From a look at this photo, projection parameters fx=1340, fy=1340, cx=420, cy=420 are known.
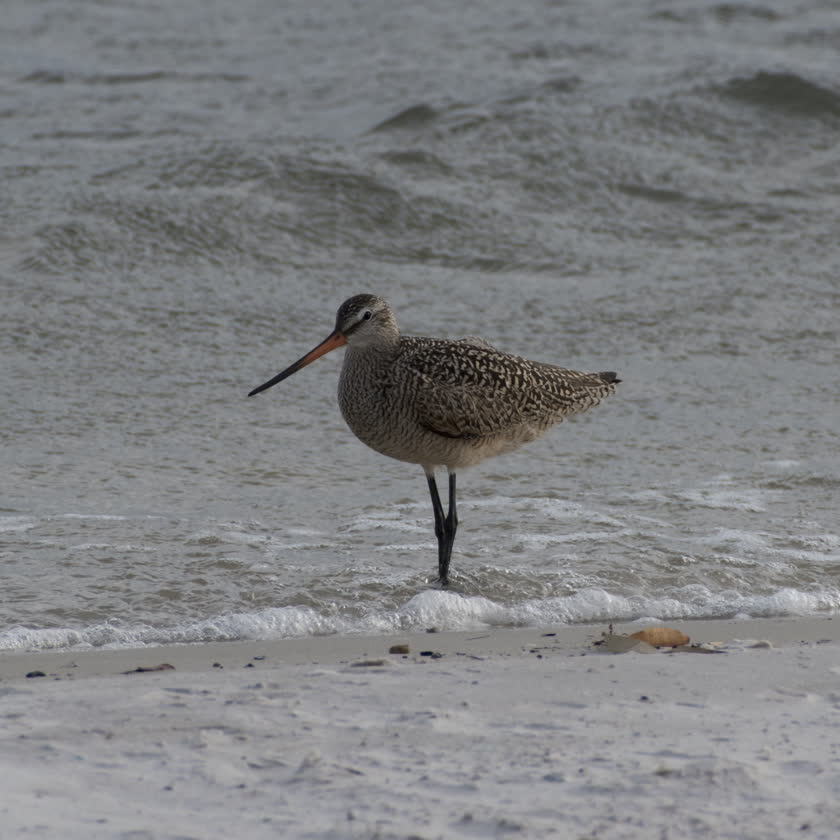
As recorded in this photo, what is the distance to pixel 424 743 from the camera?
3283mm

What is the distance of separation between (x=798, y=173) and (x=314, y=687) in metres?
9.59

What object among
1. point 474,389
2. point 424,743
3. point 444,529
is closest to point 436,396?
point 474,389

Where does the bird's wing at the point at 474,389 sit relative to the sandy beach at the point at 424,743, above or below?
above

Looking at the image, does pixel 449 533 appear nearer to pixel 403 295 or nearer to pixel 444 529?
pixel 444 529

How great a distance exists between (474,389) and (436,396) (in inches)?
6.5

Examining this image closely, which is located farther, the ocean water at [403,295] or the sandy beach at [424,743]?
the ocean water at [403,295]

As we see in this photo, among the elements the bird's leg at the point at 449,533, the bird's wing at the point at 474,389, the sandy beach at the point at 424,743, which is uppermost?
the bird's wing at the point at 474,389

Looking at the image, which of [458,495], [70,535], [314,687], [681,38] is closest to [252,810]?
[314,687]

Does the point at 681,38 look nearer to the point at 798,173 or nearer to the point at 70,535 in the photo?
the point at 798,173

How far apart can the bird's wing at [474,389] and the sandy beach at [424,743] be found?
1.25m

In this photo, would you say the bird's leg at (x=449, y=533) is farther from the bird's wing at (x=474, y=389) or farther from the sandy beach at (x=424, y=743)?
the sandy beach at (x=424, y=743)

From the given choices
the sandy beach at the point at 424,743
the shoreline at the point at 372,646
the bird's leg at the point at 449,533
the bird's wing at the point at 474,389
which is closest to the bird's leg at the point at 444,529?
the bird's leg at the point at 449,533

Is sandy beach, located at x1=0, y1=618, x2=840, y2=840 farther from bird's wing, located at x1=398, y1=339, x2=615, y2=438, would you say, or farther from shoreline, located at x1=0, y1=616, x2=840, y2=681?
bird's wing, located at x1=398, y1=339, x2=615, y2=438

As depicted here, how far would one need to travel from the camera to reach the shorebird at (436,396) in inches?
208
